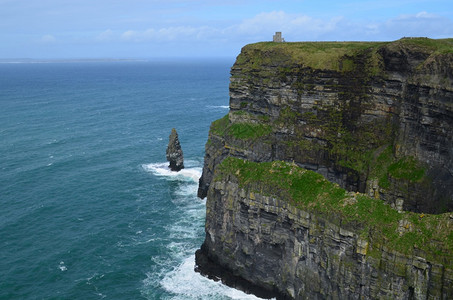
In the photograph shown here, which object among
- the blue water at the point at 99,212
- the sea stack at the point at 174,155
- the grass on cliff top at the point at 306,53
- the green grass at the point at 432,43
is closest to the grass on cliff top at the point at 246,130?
the grass on cliff top at the point at 306,53

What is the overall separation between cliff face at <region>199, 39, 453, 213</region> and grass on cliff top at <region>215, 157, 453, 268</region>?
12226mm

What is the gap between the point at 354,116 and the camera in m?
66.2

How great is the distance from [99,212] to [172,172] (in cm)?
2556

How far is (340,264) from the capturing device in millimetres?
45438

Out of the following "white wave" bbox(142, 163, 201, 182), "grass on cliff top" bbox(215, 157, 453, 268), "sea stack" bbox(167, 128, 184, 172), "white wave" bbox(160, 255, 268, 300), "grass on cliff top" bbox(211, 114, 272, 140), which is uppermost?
"grass on cliff top" bbox(211, 114, 272, 140)

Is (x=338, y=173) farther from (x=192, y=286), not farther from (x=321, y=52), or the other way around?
(x=192, y=286)

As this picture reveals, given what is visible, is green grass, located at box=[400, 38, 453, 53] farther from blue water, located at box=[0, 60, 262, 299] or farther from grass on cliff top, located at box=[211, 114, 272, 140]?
blue water, located at box=[0, 60, 262, 299]

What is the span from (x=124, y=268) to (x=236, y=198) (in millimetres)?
20341

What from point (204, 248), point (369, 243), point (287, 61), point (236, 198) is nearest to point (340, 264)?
point (369, 243)

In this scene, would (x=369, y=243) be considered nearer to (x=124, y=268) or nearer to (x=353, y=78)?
(x=353, y=78)

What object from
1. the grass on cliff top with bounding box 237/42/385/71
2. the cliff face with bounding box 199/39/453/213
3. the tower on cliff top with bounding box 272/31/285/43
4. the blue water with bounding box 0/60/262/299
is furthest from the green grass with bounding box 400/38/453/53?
the blue water with bounding box 0/60/262/299

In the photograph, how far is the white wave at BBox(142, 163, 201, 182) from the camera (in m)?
98.5

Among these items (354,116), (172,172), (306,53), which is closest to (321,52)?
(306,53)

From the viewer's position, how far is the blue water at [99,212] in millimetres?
58469
